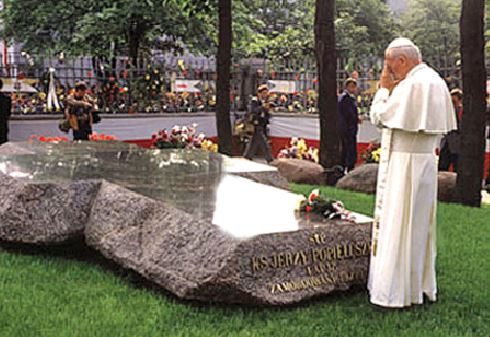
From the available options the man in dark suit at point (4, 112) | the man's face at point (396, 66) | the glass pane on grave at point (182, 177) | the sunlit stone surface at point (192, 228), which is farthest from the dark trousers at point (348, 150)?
the man's face at point (396, 66)

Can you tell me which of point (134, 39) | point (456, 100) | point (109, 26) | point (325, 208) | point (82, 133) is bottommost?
point (325, 208)

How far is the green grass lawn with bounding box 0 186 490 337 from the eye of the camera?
17.1 feet

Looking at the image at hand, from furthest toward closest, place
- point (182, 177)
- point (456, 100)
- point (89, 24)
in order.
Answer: point (89, 24), point (456, 100), point (182, 177)

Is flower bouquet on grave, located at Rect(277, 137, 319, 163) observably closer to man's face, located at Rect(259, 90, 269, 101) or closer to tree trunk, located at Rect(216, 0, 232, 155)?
man's face, located at Rect(259, 90, 269, 101)

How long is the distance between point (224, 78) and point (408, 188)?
A: 8332mm

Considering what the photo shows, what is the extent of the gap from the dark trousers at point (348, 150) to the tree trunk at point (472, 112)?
148 inches

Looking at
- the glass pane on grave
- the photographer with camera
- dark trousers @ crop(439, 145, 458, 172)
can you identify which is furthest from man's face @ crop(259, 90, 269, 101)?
the glass pane on grave

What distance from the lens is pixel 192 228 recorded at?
5758 mm

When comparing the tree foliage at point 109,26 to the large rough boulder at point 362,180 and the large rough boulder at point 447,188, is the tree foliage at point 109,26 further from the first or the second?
the large rough boulder at point 447,188

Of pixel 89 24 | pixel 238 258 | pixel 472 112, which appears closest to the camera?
pixel 238 258

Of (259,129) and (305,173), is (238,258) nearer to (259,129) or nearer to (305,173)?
(305,173)

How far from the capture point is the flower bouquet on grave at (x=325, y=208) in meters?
6.16

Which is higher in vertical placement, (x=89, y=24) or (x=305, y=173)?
(x=89, y=24)

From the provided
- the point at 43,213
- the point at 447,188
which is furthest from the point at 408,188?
the point at 447,188
